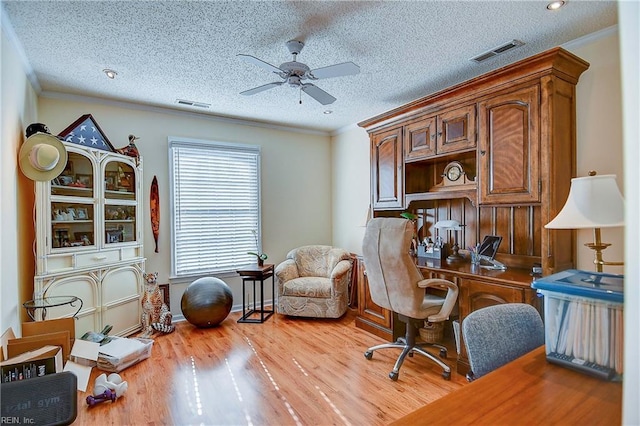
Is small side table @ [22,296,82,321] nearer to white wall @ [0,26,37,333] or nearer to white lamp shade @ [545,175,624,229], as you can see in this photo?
white wall @ [0,26,37,333]

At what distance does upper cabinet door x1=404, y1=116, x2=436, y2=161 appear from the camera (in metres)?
3.33

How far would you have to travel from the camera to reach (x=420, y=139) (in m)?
3.46

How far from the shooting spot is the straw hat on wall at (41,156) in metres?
2.70

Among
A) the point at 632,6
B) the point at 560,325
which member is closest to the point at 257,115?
the point at 560,325

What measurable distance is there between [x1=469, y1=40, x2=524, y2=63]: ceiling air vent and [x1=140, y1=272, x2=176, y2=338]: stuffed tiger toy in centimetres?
399

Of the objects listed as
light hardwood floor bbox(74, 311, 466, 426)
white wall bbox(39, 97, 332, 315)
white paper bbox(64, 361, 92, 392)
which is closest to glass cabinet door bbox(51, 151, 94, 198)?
white wall bbox(39, 97, 332, 315)

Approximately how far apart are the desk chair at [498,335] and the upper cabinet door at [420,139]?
7.04 feet

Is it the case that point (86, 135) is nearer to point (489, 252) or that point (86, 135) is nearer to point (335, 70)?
point (335, 70)

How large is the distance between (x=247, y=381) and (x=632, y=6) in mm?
2953

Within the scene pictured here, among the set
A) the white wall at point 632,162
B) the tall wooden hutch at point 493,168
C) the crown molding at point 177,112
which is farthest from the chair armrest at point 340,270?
the white wall at point 632,162

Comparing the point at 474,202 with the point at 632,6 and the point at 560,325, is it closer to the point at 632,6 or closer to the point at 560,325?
the point at 560,325

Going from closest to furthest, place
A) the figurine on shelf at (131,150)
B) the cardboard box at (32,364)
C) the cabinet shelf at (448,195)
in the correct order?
the cardboard box at (32,364)
the cabinet shelf at (448,195)
the figurine on shelf at (131,150)

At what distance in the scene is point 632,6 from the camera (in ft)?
1.32

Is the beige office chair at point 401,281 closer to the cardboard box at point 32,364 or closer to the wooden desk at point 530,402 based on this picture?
the wooden desk at point 530,402
